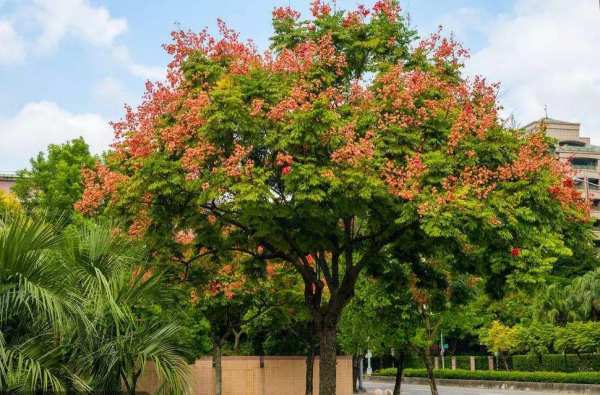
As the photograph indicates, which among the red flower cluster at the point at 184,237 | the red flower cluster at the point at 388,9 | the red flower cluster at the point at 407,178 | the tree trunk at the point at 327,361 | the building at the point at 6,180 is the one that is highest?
the building at the point at 6,180

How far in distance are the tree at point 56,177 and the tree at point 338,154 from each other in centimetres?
2100

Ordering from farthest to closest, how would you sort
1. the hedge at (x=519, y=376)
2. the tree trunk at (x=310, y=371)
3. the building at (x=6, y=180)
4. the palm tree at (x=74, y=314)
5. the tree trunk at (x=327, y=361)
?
the building at (x=6, y=180), the hedge at (x=519, y=376), the tree trunk at (x=310, y=371), the tree trunk at (x=327, y=361), the palm tree at (x=74, y=314)

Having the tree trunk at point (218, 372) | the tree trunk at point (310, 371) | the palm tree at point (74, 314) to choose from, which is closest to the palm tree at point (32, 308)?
the palm tree at point (74, 314)

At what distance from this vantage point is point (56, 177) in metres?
39.3

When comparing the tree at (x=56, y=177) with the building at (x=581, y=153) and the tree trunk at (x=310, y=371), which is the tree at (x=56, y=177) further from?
the building at (x=581, y=153)

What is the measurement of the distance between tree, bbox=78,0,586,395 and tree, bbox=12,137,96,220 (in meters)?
21.0

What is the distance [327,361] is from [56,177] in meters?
24.6

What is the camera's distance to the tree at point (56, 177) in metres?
38.0

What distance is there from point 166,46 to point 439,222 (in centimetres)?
708

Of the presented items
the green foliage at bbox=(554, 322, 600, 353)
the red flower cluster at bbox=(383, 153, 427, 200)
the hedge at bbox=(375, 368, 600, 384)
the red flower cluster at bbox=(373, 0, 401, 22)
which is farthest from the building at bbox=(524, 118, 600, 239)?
the red flower cluster at bbox=(383, 153, 427, 200)

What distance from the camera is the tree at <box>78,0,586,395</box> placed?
1484 centimetres

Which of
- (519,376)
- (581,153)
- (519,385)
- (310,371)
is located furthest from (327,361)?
(581,153)

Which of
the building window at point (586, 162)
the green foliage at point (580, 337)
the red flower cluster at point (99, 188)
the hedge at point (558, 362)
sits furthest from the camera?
the building window at point (586, 162)

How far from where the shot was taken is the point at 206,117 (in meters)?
15.2
